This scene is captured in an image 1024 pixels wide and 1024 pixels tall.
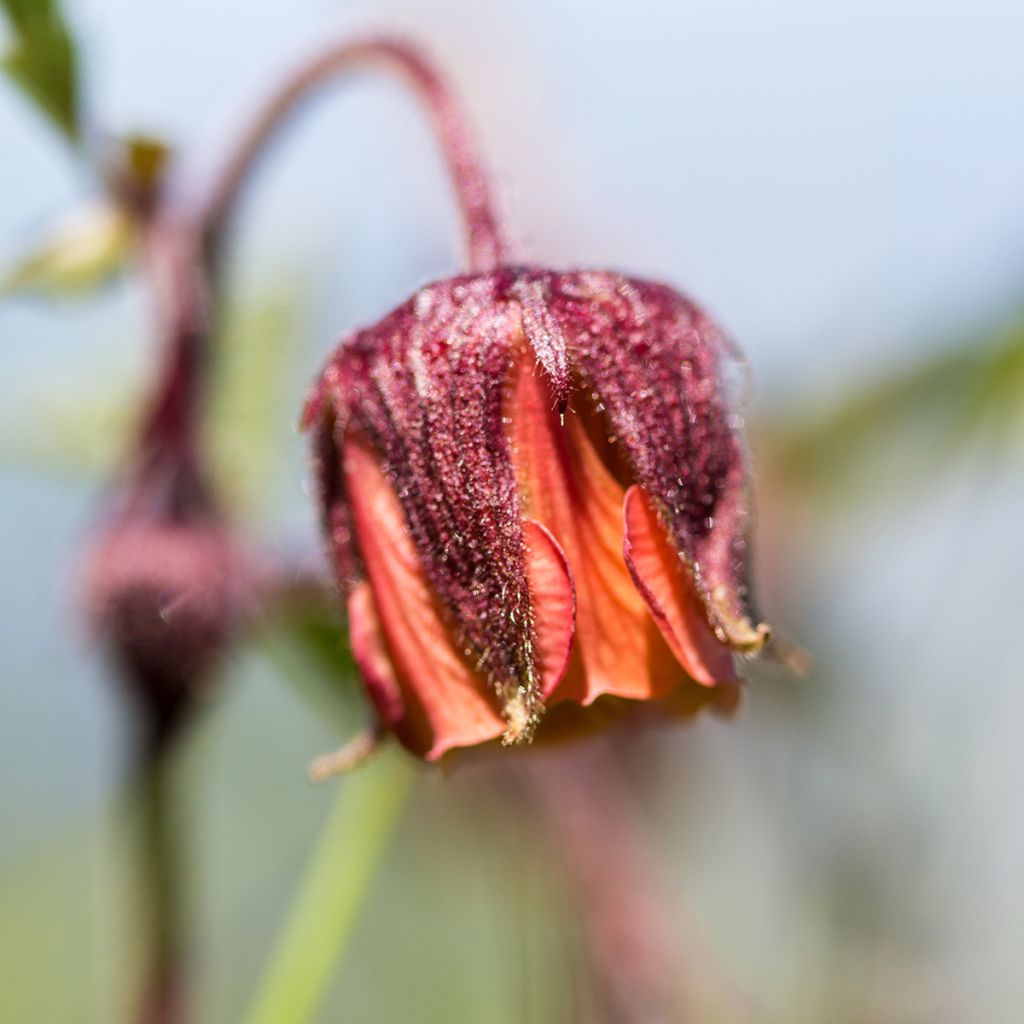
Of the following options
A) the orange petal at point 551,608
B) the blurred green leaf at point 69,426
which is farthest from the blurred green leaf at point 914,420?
the blurred green leaf at point 69,426

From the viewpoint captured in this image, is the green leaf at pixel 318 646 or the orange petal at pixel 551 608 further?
the green leaf at pixel 318 646

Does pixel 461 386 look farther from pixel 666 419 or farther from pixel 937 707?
pixel 937 707

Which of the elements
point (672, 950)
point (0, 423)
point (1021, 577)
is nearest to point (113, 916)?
point (0, 423)

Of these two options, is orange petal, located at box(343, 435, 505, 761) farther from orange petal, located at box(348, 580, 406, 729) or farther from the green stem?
the green stem

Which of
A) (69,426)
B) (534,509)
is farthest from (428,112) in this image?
(69,426)

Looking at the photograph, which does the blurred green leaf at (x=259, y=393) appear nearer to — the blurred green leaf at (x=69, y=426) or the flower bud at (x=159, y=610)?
the blurred green leaf at (x=69, y=426)

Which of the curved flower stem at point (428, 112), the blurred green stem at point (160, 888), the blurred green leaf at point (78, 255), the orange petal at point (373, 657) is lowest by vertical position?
the blurred green stem at point (160, 888)

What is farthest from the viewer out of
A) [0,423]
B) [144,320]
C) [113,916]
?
[113,916]

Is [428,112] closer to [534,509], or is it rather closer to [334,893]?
[534,509]
